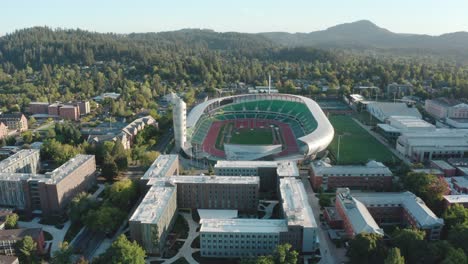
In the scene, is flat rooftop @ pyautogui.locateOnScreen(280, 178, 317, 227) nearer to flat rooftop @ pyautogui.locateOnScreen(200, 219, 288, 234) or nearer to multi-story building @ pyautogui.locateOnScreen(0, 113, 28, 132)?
flat rooftop @ pyautogui.locateOnScreen(200, 219, 288, 234)

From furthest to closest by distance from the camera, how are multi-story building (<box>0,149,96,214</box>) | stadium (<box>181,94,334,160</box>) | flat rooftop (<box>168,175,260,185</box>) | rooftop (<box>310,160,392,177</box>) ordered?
1. stadium (<box>181,94,334,160</box>)
2. rooftop (<box>310,160,392,177</box>)
3. flat rooftop (<box>168,175,260,185</box>)
4. multi-story building (<box>0,149,96,214</box>)

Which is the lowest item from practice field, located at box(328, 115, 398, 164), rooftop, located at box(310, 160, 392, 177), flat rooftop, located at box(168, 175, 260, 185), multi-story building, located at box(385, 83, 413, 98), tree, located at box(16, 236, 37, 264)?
tree, located at box(16, 236, 37, 264)

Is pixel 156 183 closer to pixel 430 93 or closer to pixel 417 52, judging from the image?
pixel 430 93

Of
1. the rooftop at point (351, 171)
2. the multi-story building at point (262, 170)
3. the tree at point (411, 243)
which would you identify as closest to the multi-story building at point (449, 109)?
the rooftop at point (351, 171)

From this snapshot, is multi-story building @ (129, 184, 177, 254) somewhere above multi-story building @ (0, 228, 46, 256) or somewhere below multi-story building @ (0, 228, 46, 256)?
above

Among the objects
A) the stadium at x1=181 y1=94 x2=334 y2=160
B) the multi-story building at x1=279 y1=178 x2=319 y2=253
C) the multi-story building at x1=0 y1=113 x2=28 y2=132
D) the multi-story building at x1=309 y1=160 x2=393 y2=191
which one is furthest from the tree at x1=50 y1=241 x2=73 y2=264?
the multi-story building at x1=0 y1=113 x2=28 y2=132

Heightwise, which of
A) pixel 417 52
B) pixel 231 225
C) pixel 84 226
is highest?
pixel 417 52

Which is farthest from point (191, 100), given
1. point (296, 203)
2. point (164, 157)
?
point (296, 203)

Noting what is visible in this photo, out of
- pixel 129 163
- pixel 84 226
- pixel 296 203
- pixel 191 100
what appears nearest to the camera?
pixel 296 203
